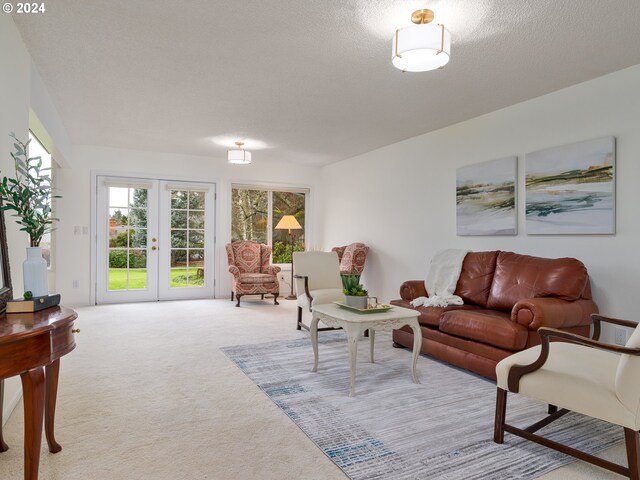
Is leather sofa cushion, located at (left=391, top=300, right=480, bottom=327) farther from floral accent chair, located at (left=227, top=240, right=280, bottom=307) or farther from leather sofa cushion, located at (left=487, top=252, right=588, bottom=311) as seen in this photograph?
floral accent chair, located at (left=227, top=240, right=280, bottom=307)

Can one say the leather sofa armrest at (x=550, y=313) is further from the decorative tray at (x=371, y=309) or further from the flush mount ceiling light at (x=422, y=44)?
the flush mount ceiling light at (x=422, y=44)

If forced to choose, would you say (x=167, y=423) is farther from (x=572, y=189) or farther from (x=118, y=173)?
(x=118, y=173)

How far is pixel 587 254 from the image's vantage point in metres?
3.58

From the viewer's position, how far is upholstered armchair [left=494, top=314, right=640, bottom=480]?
1792 mm

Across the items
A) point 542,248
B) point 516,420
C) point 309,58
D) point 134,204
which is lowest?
point 516,420

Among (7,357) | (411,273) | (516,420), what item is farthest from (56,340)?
(411,273)

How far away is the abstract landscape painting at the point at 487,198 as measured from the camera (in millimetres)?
4249

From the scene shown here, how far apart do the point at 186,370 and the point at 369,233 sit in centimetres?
387

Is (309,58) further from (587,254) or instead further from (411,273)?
(411,273)

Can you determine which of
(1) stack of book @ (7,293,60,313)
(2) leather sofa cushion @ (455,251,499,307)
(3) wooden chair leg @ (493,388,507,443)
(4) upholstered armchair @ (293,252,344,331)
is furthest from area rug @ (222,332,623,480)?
(1) stack of book @ (7,293,60,313)

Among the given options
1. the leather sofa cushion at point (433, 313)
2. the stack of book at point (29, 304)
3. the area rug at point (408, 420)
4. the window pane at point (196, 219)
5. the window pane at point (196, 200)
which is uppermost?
the window pane at point (196, 200)

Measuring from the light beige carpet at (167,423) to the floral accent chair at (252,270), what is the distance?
211 cm

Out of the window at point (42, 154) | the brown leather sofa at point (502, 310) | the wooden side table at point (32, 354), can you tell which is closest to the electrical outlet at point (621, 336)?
the brown leather sofa at point (502, 310)

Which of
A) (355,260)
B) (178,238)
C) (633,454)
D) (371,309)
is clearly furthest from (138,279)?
(633,454)
